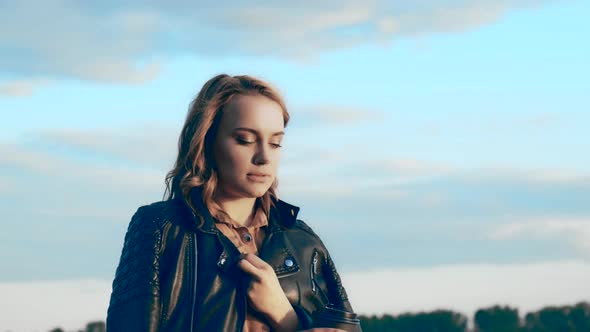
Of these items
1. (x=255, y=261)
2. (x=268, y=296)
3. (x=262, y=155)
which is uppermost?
(x=262, y=155)

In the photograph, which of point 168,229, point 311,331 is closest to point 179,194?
point 168,229

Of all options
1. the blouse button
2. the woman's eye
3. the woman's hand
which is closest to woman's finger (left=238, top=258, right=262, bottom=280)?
the woman's hand

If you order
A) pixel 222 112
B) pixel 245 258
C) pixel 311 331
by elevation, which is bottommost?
pixel 311 331

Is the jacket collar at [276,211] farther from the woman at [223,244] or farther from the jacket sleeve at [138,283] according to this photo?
the jacket sleeve at [138,283]

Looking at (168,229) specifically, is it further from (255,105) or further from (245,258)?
(255,105)

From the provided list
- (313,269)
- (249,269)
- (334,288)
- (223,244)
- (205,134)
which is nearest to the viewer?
(249,269)

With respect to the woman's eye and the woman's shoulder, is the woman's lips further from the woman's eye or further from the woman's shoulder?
the woman's shoulder

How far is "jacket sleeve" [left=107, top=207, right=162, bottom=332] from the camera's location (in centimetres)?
661

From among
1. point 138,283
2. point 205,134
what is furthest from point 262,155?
point 138,283

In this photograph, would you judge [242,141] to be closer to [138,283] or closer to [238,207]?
[238,207]

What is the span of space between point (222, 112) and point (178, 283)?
1.25m

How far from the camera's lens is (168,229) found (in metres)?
6.96

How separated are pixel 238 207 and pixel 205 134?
571mm

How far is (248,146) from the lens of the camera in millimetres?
7000
